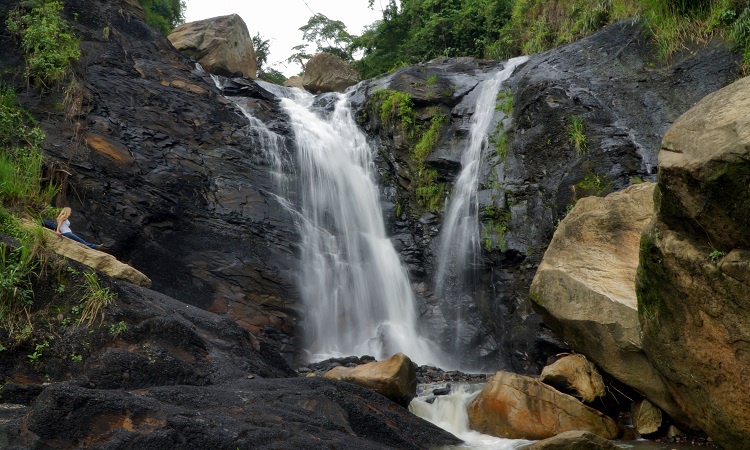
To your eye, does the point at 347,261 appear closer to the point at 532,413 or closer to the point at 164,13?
the point at 532,413

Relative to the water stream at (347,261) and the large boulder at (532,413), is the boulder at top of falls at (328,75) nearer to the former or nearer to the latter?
the water stream at (347,261)

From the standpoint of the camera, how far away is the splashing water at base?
7625mm

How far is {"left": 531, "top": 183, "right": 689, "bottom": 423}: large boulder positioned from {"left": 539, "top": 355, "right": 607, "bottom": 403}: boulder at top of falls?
174 mm

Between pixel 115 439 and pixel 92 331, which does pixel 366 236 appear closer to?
pixel 92 331

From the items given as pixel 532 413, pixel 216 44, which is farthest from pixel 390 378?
pixel 216 44

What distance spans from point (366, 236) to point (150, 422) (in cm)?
981

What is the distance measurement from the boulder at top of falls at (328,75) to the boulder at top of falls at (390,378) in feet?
48.1

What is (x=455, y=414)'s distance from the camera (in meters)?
8.39

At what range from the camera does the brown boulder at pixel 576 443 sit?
5941 mm

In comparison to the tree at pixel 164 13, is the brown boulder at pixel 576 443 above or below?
below

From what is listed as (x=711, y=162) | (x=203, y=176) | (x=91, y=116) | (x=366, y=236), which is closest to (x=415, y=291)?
(x=366, y=236)

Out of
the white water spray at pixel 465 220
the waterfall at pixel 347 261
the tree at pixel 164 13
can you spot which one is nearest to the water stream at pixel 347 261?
the waterfall at pixel 347 261

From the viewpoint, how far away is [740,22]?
10.5 meters

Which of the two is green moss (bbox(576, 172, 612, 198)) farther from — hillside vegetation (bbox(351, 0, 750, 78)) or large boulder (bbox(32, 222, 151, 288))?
large boulder (bbox(32, 222, 151, 288))
